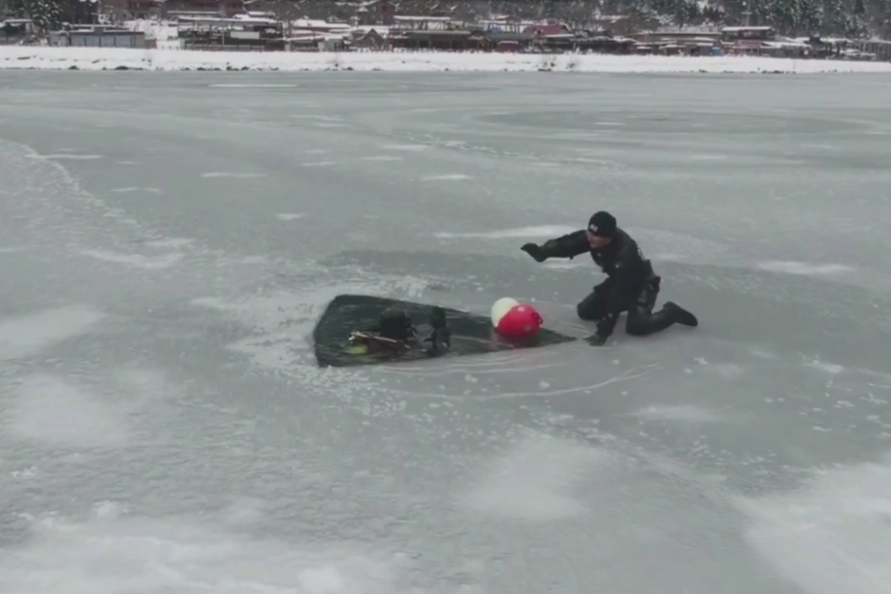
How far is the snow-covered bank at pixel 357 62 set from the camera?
2753 centimetres

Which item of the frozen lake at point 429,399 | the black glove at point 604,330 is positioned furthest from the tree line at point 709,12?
the black glove at point 604,330

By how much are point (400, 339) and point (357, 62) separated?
92.7 ft

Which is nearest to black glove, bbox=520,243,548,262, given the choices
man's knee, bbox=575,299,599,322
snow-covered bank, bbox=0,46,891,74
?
man's knee, bbox=575,299,599,322

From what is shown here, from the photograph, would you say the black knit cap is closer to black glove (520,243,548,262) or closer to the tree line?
black glove (520,243,548,262)

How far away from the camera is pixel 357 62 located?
30.3 meters

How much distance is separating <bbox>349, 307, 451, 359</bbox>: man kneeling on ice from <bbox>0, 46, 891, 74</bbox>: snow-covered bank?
25.1m

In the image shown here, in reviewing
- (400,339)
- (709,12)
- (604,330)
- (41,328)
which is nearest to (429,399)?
(400,339)

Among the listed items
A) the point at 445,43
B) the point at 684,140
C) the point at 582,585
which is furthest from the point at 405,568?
the point at 445,43

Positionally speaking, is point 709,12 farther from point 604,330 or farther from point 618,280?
point 604,330

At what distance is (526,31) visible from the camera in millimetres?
50719

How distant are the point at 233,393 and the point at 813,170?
6320 mm

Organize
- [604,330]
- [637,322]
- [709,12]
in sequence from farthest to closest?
[709,12]
[637,322]
[604,330]

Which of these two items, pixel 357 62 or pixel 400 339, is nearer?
pixel 400 339

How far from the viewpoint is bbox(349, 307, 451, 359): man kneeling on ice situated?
329cm
